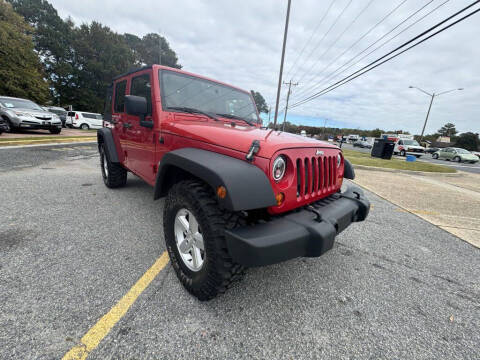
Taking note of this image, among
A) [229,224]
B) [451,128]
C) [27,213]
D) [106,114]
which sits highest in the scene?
[451,128]

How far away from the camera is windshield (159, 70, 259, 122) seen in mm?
2637

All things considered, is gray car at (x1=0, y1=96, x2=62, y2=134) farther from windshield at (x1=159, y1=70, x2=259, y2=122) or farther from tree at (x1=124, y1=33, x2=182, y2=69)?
tree at (x1=124, y1=33, x2=182, y2=69)

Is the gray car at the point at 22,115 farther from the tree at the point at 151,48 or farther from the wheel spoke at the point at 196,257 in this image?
the tree at the point at 151,48

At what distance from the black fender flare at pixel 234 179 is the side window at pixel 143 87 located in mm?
1295

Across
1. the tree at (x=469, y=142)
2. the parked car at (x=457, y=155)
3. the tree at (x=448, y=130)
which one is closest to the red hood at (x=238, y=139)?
the parked car at (x=457, y=155)

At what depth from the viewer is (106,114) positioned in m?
4.50

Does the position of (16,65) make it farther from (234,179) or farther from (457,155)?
(457,155)

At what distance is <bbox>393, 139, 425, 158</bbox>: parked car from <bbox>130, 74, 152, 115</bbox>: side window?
26.1 meters

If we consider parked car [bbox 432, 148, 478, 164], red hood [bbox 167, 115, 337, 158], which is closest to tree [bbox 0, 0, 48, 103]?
red hood [bbox 167, 115, 337, 158]

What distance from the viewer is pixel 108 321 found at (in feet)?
4.96

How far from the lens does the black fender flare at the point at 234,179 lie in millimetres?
1402

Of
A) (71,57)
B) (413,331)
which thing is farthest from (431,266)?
(71,57)

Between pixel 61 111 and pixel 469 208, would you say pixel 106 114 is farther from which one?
pixel 61 111

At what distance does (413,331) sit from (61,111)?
85.3 ft
